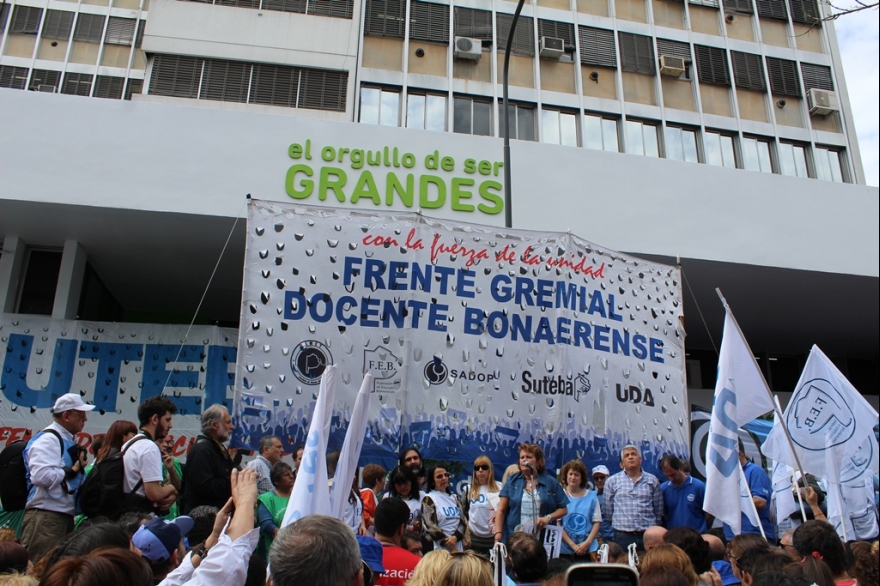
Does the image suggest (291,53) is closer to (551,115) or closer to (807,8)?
(551,115)

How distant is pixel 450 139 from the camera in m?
12.4

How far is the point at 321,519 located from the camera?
273cm

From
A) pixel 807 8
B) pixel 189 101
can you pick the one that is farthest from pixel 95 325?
pixel 807 8

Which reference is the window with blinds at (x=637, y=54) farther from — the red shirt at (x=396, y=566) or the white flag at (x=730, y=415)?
the red shirt at (x=396, y=566)

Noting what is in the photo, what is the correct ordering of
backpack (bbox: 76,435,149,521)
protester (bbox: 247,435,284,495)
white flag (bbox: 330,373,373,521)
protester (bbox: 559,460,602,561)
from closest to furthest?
white flag (bbox: 330,373,373,521)
backpack (bbox: 76,435,149,521)
protester (bbox: 247,435,284,495)
protester (bbox: 559,460,602,561)

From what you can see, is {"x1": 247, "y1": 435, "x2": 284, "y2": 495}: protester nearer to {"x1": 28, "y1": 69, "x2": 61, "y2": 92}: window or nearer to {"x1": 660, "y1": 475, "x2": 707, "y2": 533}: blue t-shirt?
{"x1": 660, "y1": 475, "x2": 707, "y2": 533}: blue t-shirt

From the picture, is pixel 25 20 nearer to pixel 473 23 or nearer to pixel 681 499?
pixel 473 23

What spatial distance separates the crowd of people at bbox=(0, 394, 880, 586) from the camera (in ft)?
9.44

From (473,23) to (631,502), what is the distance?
13.3 metres

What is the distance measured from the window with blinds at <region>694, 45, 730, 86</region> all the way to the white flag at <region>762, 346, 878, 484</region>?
41.6 feet

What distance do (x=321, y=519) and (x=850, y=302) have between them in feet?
50.9

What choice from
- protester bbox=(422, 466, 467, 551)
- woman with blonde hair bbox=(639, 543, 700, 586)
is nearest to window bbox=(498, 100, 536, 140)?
protester bbox=(422, 466, 467, 551)

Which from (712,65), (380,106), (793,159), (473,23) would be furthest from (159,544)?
(793,159)

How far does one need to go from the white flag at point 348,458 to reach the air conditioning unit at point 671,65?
15379 mm
